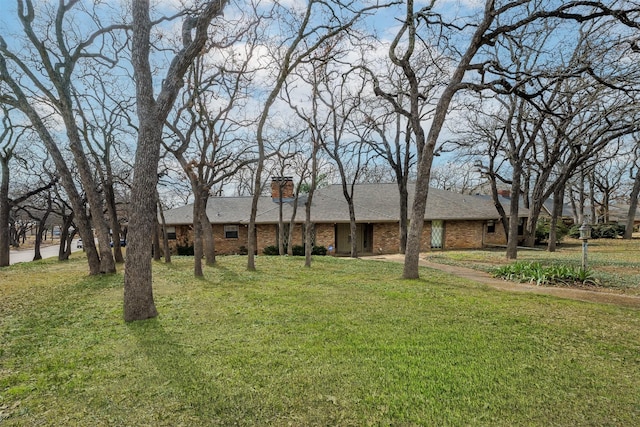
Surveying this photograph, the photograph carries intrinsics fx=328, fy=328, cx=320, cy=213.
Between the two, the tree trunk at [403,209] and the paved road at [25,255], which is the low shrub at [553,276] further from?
the paved road at [25,255]

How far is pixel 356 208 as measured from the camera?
2209 cm

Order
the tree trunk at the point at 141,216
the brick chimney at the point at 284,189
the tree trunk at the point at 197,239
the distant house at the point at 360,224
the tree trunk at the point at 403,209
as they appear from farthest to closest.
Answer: the brick chimney at the point at 284,189, the distant house at the point at 360,224, the tree trunk at the point at 403,209, the tree trunk at the point at 197,239, the tree trunk at the point at 141,216

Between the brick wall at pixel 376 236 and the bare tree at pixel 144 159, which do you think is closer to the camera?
the bare tree at pixel 144 159

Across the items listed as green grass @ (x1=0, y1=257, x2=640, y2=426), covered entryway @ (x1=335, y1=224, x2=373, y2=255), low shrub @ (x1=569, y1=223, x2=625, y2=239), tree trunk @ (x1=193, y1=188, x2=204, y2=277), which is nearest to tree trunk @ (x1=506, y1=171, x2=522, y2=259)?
covered entryway @ (x1=335, y1=224, x2=373, y2=255)

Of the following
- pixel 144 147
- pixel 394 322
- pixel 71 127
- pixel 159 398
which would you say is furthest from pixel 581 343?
pixel 71 127

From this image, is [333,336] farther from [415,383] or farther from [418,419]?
[418,419]

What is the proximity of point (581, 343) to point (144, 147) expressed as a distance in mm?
6936

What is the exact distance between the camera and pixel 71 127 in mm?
10016

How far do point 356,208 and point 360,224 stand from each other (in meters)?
1.32

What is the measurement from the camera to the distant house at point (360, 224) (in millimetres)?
21156

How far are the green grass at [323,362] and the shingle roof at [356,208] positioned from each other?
46.3 ft

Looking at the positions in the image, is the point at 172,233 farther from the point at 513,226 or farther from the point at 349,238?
the point at 513,226

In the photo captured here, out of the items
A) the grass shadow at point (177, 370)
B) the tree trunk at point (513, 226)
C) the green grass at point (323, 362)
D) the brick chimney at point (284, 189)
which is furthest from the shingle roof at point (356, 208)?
the grass shadow at point (177, 370)

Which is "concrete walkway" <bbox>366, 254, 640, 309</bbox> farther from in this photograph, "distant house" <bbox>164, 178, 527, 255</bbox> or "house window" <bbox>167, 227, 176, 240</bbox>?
"house window" <bbox>167, 227, 176, 240</bbox>
